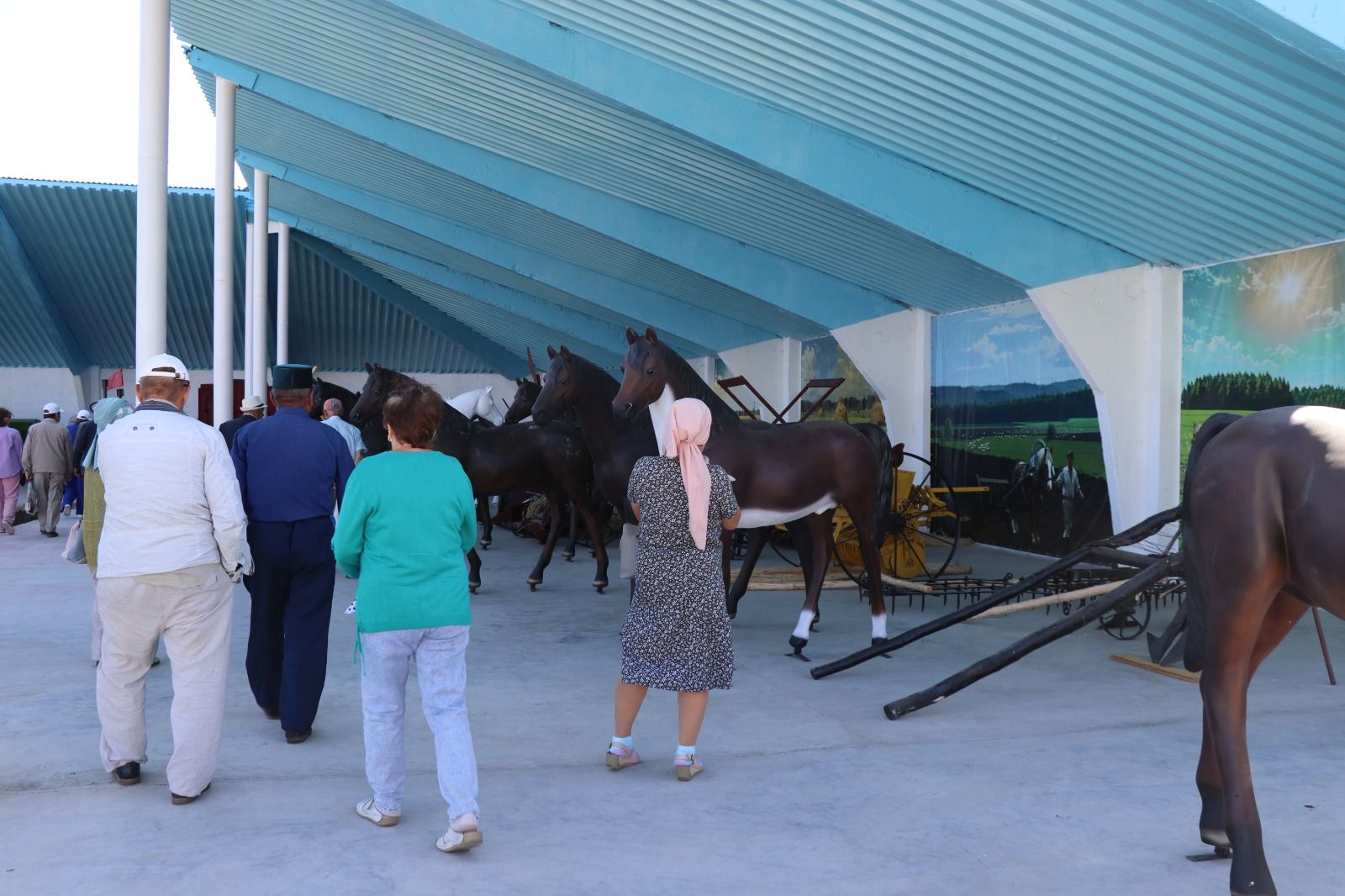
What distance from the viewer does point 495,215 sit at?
15.9m

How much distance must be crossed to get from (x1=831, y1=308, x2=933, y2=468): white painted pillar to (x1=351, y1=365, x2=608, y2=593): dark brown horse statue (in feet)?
17.4

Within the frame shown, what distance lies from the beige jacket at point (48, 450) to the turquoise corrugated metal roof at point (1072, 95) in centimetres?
916

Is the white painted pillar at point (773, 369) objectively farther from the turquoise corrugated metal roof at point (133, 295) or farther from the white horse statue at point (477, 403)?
the turquoise corrugated metal roof at point (133, 295)

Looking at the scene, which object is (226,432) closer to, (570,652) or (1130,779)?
(570,652)

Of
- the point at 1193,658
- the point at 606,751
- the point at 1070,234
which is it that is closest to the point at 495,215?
the point at 1070,234

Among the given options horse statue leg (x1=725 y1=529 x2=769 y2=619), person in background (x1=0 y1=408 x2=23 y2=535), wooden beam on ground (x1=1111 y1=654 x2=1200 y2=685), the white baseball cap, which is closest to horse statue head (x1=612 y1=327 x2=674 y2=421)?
horse statue leg (x1=725 y1=529 x2=769 y2=619)

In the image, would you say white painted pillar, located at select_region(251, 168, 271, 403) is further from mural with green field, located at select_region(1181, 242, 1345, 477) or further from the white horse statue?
mural with green field, located at select_region(1181, 242, 1345, 477)

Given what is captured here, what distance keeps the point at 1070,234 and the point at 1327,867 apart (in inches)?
284

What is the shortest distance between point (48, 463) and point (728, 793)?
41.5ft

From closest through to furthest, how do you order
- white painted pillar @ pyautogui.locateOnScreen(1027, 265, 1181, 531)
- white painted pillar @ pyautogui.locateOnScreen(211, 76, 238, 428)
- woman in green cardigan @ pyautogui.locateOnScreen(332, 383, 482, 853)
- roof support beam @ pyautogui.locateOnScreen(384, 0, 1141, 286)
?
1. woman in green cardigan @ pyautogui.locateOnScreen(332, 383, 482, 853)
2. roof support beam @ pyautogui.locateOnScreen(384, 0, 1141, 286)
3. white painted pillar @ pyautogui.locateOnScreen(1027, 265, 1181, 531)
4. white painted pillar @ pyautogui.locateOnScreen(211, 76, 238, 428)

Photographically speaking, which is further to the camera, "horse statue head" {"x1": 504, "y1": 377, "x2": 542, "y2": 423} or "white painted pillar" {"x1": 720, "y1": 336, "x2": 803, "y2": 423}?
"white painted pillar" {"x1": 720, "y1": 336, "x2": 803, "y2": 423}

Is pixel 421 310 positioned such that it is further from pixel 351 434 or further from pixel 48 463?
pixel 351 434

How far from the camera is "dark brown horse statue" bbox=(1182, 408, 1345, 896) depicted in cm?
291

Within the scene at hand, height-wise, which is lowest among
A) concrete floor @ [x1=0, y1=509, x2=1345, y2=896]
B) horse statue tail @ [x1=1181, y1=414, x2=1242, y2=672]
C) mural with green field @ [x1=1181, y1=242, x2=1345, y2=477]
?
concrete floor @ [x1=0, y1=509, x2=1345, y2=896]
